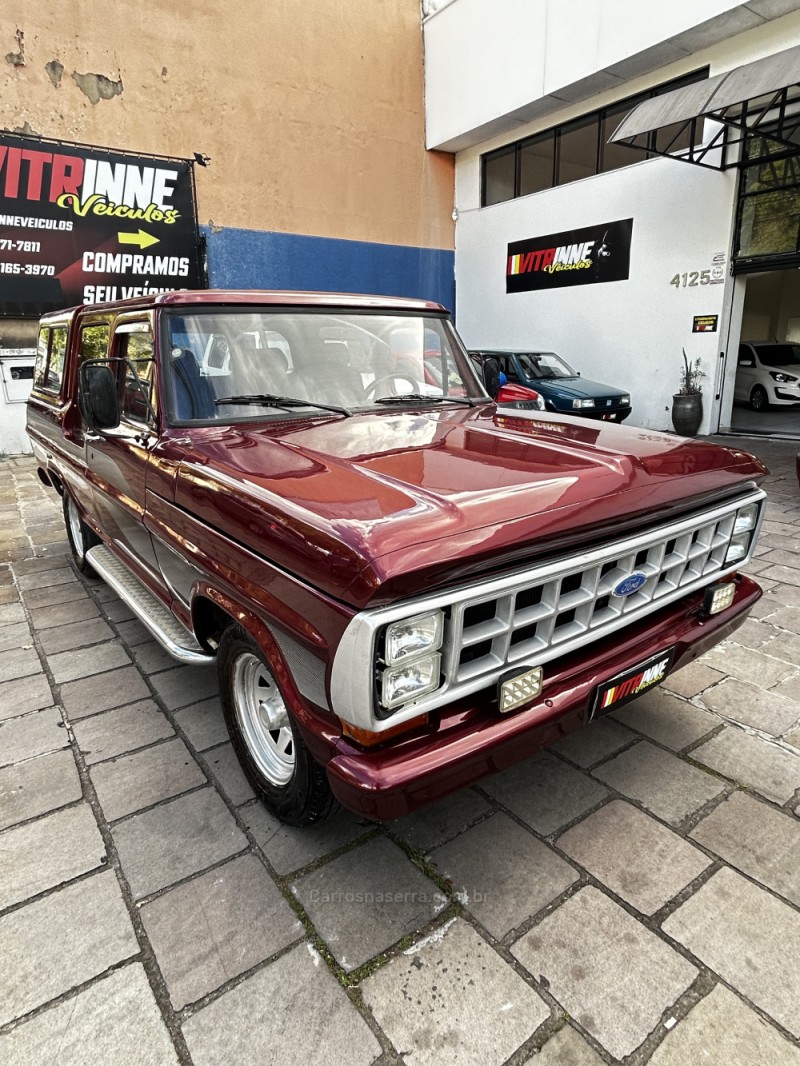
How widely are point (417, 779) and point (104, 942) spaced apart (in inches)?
46.0

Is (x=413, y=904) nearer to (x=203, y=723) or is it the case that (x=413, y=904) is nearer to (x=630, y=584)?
(x=630, y=584)

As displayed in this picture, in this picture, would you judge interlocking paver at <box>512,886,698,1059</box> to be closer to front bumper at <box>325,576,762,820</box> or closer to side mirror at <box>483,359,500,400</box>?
front bumper at <box>325,576,762,820</box>

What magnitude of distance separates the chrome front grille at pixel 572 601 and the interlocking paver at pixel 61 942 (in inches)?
53.9

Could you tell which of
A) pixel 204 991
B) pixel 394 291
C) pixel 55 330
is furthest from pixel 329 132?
pixel 204 991

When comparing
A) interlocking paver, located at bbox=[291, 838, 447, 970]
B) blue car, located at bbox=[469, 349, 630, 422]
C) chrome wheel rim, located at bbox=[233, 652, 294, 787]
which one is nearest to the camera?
interlocking paver, located at bbox=[291, 838, 447, 970]

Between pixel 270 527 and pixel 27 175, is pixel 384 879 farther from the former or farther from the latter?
pixel 27 175

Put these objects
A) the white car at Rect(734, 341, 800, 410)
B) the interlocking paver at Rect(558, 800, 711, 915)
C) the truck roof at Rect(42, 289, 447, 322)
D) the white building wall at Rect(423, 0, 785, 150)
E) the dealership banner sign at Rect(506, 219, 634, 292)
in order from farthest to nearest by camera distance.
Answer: the white car at Rect(734, 341, 800, 410) < the dealership banner sign at Rect(506, 219, 634, 292) < the white building wall at Rect(423, 0, 785, 150) < the truck roof at Rect(42, 289, 447, 322) < the interlocking paver at Rect(558, 800, 711, 915)

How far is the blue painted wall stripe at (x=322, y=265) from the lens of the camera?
1289cm

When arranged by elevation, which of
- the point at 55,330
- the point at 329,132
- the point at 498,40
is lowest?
the point at 55,330

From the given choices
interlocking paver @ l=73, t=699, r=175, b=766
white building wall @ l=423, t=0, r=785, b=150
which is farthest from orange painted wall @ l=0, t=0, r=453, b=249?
interlocking paver @ l=73, t=699, r=175, b=766

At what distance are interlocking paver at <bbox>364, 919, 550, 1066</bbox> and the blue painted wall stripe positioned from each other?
13.1 meters

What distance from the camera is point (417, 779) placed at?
1.63 m

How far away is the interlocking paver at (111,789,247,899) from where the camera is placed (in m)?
2.17

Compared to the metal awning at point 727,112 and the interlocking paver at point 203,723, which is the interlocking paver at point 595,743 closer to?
the interlocking paver at point 203,723
